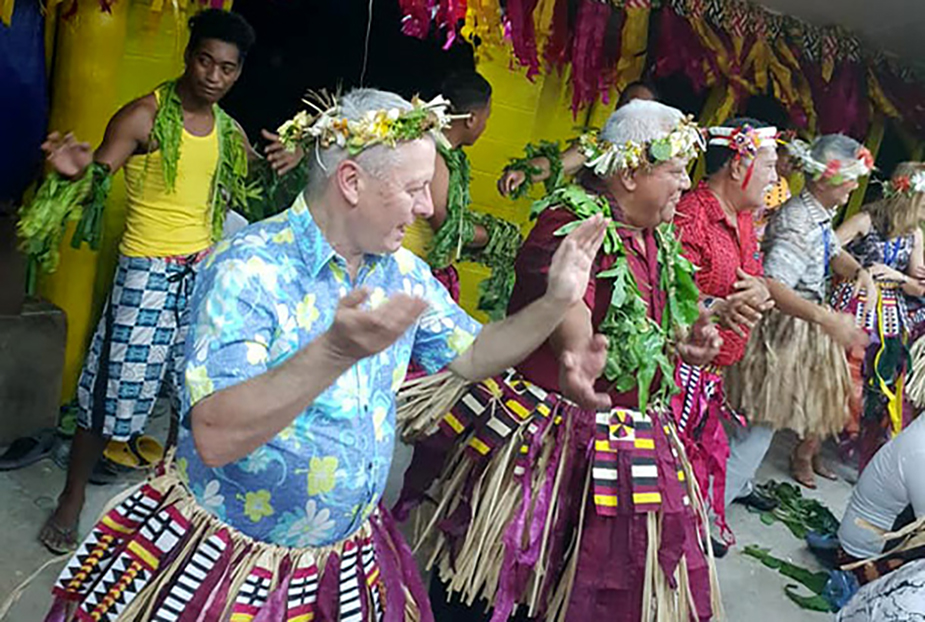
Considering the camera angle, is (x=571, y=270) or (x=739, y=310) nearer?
(x=571, y=270)

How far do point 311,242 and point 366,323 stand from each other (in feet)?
1.41

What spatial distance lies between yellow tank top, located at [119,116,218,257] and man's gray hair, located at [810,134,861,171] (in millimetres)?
2754

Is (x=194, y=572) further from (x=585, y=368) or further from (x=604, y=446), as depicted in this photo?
(x=604, y=446)

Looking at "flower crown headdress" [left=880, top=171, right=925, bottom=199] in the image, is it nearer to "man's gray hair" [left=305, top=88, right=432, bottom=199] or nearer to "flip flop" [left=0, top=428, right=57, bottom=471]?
"man's gray hair" [left=305, top=88, right=432, bottom=199]

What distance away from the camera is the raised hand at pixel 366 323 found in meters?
1.23

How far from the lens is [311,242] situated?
5.29 feet

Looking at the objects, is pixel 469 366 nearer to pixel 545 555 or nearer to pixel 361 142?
pixel 361 142

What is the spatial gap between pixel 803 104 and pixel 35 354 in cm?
468

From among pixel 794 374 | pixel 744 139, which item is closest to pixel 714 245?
pixel 744 139

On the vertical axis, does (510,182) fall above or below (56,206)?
above

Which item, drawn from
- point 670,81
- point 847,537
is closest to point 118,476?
point 847,537

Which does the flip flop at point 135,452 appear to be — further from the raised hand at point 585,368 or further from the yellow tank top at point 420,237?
the raised hand at point 585,368

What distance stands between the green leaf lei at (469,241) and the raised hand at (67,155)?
1.06 meters

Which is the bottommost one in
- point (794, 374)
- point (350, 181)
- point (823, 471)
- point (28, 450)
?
point (823, 471)
